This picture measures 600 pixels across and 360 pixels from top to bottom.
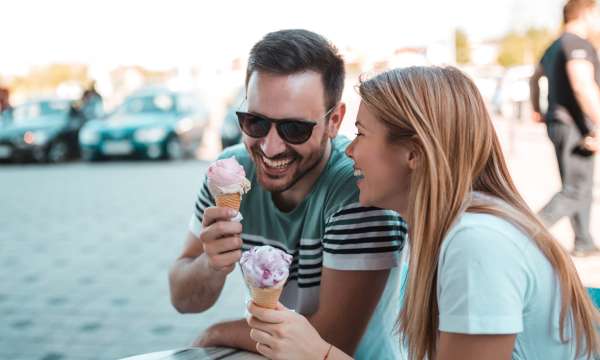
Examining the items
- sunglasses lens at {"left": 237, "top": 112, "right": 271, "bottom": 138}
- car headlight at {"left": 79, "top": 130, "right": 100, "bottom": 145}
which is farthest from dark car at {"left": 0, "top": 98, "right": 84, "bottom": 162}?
sunglasses lens at {"left": 237, "top": 112, "right": 271, "bottom": 138}

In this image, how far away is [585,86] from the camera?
511cm

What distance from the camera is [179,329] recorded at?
15.5 ft

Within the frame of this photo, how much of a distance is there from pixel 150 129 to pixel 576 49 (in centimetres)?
1049

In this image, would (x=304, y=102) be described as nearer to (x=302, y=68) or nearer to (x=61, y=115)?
(x=302, y=68)

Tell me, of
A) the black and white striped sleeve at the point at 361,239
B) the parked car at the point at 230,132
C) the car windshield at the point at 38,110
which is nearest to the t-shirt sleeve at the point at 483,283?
the black and white striped sleeve at the point at 361,239

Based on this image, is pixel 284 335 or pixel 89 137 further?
pixel 89 137

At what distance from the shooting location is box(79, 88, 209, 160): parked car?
46.8 ft

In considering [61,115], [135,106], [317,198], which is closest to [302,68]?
[317,198]

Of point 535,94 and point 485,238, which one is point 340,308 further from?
point 535,94

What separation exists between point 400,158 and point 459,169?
6.3 inches

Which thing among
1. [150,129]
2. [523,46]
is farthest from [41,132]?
[523,46]

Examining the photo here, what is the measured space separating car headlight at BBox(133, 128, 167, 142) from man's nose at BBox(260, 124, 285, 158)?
12411mm

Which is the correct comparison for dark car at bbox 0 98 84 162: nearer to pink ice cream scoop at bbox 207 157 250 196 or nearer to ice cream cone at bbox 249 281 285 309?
pink ice cream scoop at bbox 207 157 250 196

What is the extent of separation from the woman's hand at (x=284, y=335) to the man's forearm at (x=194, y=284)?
47 centimetres
